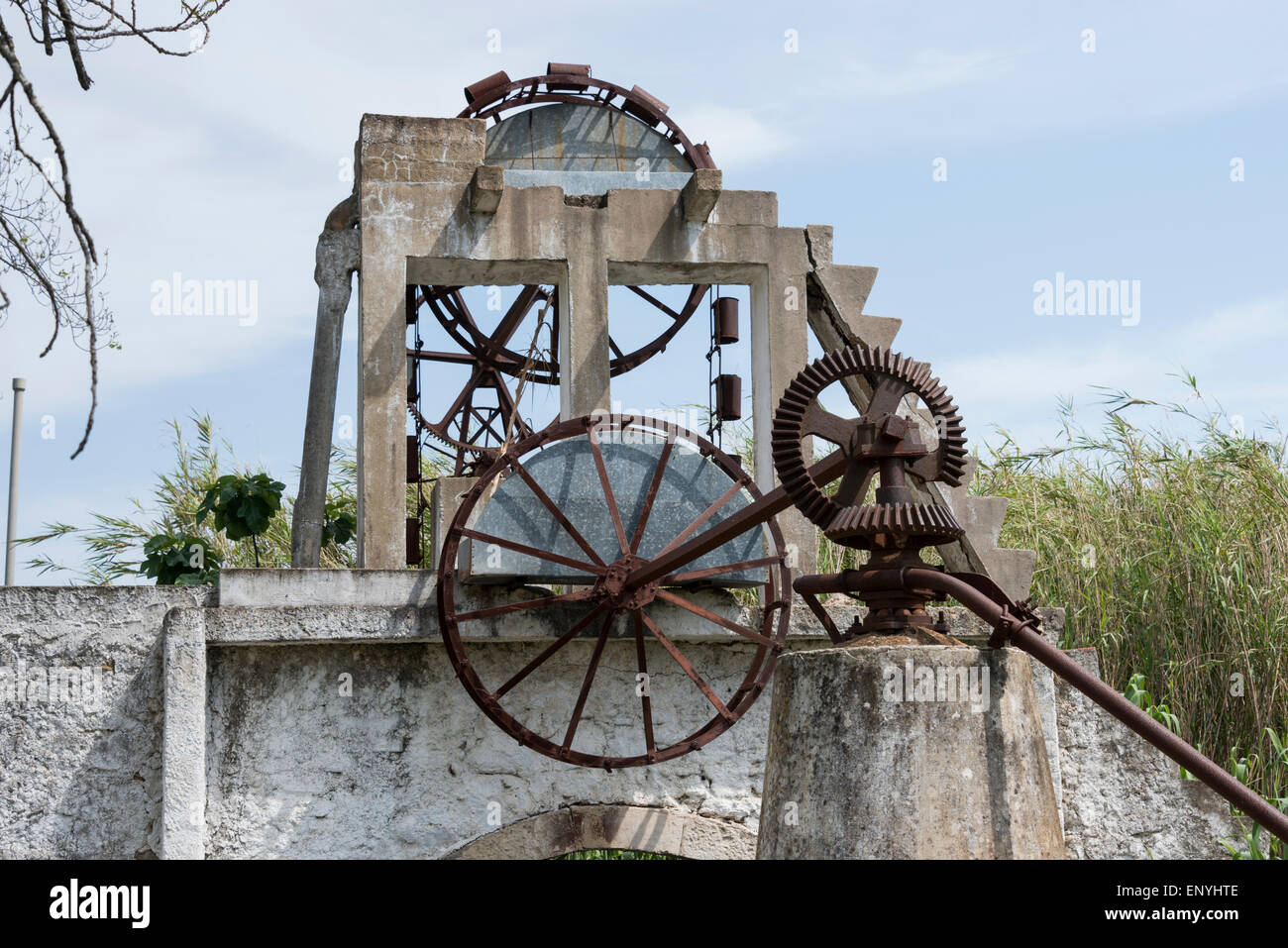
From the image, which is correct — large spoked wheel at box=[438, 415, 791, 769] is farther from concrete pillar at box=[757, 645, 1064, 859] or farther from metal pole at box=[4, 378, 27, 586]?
metal pole at box=[4, 378, 27, 586]

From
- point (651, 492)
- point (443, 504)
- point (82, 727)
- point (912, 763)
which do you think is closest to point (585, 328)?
point (443, 504)

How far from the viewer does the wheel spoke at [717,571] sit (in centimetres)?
739

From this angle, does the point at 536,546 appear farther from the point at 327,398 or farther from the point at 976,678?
the point at 976,678

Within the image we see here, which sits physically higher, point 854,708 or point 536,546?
point 536,546

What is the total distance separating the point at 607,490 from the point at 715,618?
0.88 meters

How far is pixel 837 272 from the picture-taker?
30.2 ft

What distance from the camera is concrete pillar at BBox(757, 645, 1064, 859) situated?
4.15 metres

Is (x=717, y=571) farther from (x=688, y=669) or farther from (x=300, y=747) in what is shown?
(x=300, y=747)

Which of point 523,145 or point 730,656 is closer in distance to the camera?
point 730,656
